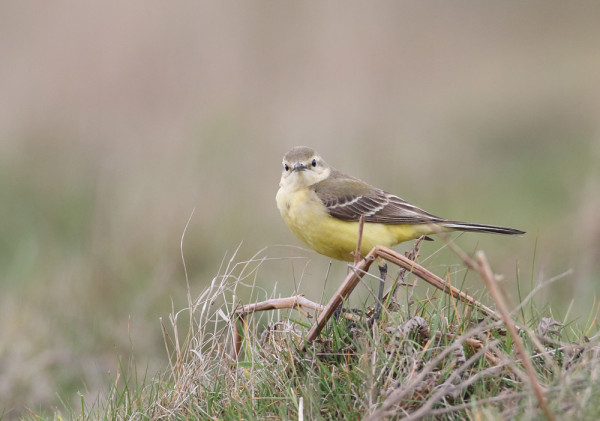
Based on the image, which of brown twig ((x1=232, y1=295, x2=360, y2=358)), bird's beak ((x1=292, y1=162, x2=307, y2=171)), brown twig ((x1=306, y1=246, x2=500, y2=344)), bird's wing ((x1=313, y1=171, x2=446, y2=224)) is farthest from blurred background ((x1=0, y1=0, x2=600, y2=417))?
brown twig ((x1=306, y1=246, x2=500, y2=344))

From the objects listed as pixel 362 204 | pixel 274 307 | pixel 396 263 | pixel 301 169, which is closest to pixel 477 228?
pixel 362 204

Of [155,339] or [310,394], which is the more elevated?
[310,394]

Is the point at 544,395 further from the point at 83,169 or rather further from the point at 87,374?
the point at 83,169

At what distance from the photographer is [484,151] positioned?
14.6 meters

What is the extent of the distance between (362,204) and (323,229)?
0.65 metres

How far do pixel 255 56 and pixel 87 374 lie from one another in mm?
8154

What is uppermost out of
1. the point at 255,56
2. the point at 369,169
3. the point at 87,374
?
the point at 255,56

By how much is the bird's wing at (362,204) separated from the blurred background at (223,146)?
2.43 feet

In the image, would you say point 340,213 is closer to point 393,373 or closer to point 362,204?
point 362,204

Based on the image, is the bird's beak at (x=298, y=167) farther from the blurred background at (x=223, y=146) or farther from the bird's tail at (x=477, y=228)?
the bird's tail at (x=477, y=228)

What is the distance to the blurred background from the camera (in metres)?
7.88

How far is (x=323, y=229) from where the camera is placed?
5.48m

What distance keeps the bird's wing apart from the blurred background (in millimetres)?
742

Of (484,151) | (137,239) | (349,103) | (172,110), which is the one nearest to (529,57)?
(484,151)
